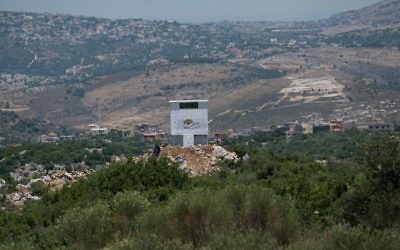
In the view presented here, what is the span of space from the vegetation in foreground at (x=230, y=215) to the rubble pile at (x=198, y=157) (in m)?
3.77

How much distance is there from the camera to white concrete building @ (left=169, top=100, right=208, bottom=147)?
1518 inches

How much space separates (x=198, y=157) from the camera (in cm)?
3841

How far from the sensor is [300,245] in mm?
15883

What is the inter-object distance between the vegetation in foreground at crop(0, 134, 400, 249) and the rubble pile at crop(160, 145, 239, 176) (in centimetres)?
377

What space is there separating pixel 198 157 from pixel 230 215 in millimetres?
17914

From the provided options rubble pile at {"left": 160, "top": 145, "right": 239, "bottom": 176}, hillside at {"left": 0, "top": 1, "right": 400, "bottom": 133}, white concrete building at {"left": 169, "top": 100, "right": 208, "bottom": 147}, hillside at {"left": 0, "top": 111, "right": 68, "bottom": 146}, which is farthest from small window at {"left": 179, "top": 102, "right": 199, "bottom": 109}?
hillside at {"left": 0, "top": 111, "right": 68, "bottom": 146}

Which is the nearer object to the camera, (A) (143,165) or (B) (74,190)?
(B) (74,190)

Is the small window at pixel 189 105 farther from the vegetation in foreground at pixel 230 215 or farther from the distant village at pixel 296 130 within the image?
the distant village at pixel 296 130

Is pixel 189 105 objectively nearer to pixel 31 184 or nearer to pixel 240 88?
pixel 31 184

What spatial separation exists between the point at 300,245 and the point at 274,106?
97.2m

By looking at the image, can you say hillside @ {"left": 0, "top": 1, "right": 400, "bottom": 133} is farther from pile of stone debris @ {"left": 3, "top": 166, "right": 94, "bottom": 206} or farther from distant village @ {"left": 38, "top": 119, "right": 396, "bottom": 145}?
pile of stone debris @ {"left": 3, "top": 166, "right": 94, "bottom": 206}

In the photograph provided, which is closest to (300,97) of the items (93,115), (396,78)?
(396,78)

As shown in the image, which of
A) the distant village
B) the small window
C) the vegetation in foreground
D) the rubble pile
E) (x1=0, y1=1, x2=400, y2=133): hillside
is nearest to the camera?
the vegetation in foreground

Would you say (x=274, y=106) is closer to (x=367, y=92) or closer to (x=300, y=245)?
(x=367, y=92)
